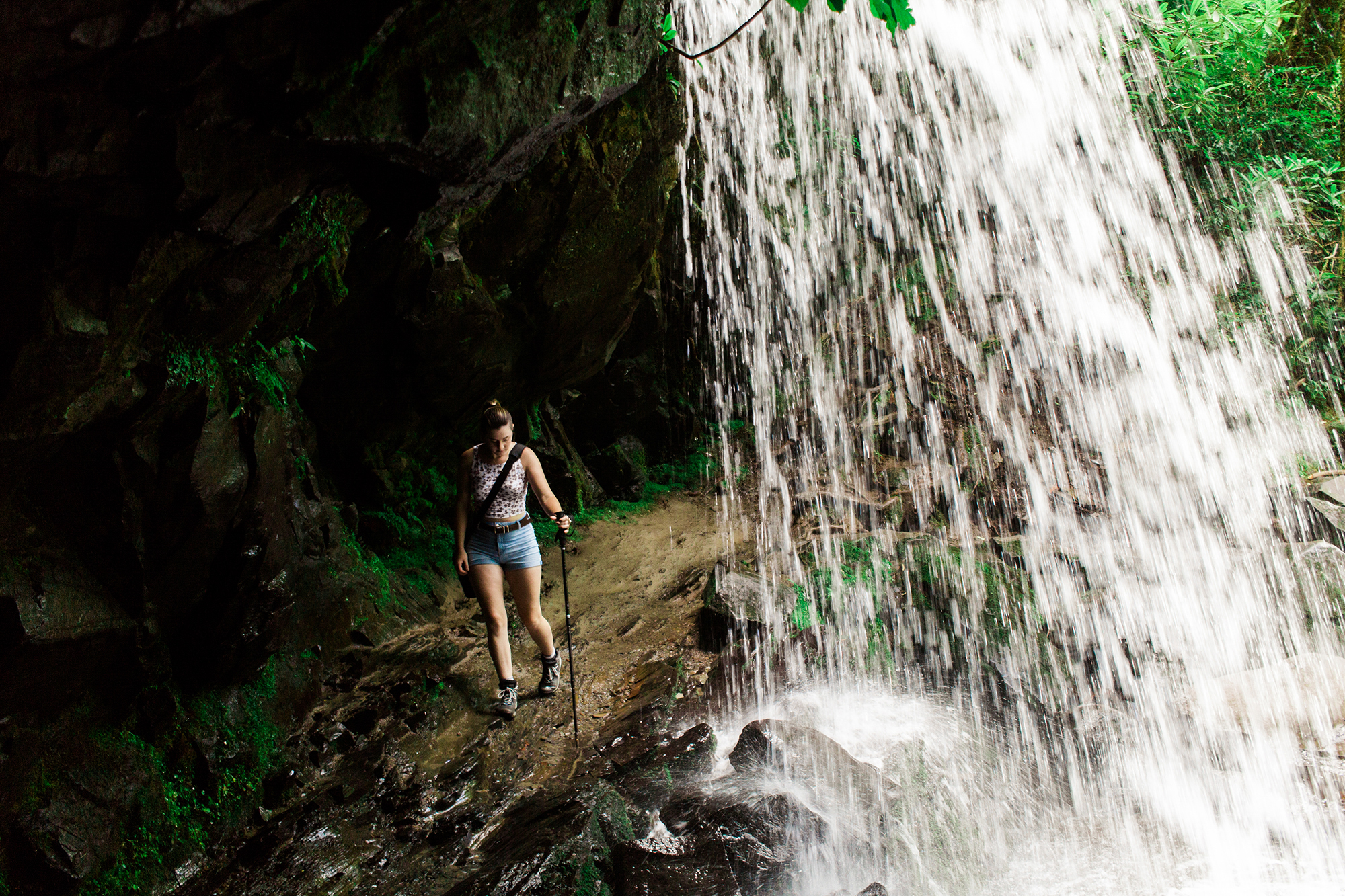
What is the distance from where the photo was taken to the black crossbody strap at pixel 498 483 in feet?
14.9

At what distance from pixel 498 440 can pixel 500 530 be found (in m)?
0.60

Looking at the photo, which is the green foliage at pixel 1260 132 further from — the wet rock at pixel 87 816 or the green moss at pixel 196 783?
the wet rock at pixel 87 816

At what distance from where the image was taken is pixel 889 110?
1060 centimetres

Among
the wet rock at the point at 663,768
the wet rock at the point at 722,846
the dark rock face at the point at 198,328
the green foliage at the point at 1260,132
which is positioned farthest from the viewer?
the green foliage at the point at 1260,132

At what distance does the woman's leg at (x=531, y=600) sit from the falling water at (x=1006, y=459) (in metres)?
1.52

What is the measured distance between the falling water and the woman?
1.81 metres

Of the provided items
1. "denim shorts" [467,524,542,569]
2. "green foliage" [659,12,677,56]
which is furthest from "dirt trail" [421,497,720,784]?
"green foliage" [659,12,677,56]

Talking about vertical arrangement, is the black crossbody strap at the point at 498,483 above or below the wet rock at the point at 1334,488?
above

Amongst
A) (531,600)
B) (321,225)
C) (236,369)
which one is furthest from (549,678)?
(321,225)

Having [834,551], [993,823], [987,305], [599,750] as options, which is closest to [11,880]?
[599,750]

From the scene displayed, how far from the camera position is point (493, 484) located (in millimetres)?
4578

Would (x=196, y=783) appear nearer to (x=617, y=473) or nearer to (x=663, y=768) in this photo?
(x=663, y=768)

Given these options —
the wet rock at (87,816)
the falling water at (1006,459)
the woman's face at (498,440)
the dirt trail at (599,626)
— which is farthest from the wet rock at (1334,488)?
the wet rock at (87,816)

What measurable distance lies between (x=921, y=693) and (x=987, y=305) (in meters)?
7.01
